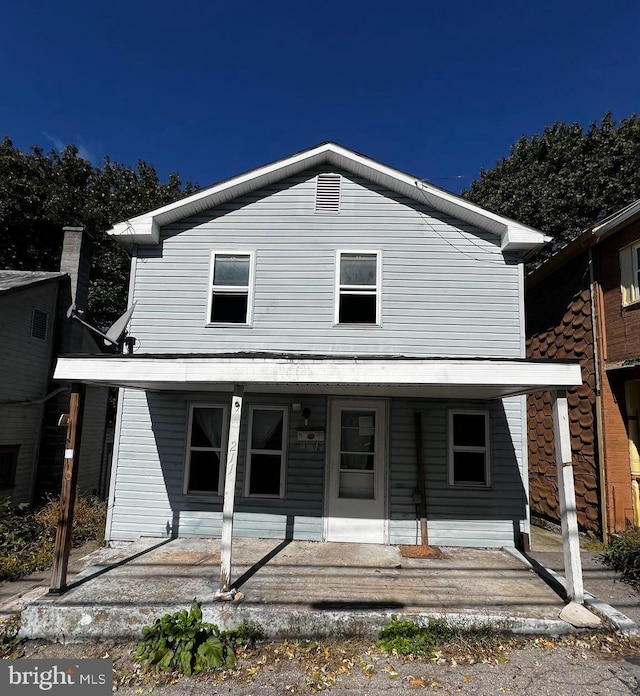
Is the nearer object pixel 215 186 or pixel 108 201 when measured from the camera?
pixel 215 186

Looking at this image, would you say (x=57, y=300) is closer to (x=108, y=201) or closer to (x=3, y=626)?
(x=3, y=626)

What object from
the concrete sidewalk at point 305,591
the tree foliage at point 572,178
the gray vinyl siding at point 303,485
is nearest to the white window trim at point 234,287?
the gray vinyl siding at point 303,485

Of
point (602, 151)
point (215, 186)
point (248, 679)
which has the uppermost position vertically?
point (602, 151)

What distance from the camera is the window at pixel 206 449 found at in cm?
742

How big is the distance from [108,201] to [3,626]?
58.0 feet

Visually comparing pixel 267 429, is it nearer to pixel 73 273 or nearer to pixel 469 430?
pixel 469 430

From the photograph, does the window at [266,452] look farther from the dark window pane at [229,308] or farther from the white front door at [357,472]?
the dark window pane at [229,308]

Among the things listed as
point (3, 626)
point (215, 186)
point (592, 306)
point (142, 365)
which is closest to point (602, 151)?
point (592, 306)

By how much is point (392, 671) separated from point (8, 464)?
9.24 m

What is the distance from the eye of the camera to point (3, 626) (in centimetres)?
469

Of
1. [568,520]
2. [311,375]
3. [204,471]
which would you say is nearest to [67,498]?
[204,471]

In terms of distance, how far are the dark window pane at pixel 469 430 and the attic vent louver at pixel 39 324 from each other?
959cm

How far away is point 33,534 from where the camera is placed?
738 cm

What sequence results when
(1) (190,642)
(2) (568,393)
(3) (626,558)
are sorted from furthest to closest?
(2) (568,393) < (3) (626,558) < (1) (190,642)
